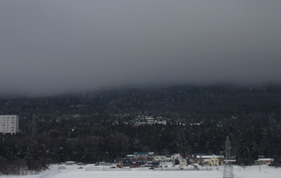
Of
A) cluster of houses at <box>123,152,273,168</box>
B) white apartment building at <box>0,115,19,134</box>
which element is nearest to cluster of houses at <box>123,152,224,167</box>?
cluster of houses at <box>123,152,273,168</box>

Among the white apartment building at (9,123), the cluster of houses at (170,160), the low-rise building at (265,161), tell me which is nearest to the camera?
the cluster of houses at (170,160)

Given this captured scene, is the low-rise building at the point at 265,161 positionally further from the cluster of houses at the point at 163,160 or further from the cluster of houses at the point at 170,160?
the cluster of houses at the point at 163,160

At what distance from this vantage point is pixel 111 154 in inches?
3775

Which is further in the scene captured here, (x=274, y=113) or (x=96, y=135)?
(x=274, y=113)

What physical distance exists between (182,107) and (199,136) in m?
58.1

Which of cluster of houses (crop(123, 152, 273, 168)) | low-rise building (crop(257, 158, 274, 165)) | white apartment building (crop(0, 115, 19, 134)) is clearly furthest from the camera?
white apartment building (crop(0, 115, 19, 134))

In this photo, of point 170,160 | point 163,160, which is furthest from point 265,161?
point 163,160

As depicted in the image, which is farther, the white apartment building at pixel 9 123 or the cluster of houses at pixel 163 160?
the white apartment building at pixel 9 123

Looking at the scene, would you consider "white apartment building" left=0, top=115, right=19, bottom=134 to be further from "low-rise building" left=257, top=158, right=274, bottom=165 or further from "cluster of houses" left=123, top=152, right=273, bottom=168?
"low-rise building" left=257, top=158, right=274, bottom=165

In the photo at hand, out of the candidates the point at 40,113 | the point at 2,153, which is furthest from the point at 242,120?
the point at 40,113

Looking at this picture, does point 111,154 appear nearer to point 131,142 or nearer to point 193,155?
point 131,142

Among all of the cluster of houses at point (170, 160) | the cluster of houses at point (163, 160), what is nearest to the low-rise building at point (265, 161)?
the cluster of houses at point (170, 160)

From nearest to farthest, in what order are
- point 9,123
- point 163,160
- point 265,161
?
point 265,161, point 163,160, point 9,123

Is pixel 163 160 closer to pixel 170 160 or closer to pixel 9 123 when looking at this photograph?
pixel 170 160
